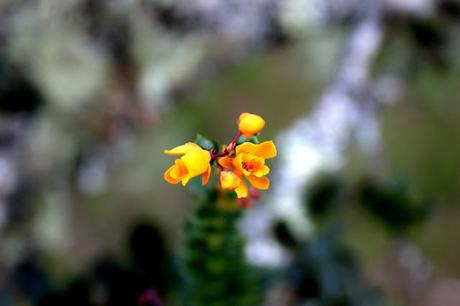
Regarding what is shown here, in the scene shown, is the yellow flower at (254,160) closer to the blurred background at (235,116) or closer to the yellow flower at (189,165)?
the yellow flower at (189,165)

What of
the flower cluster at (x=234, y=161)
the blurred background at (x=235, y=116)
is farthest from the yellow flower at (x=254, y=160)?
the blurred background at (x=235, y=116)

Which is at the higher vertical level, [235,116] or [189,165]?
[235,116]

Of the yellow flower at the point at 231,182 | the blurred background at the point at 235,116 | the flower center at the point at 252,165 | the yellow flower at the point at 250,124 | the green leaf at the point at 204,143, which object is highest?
the blurred background at the point at 235,116

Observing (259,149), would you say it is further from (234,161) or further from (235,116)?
(235,116)

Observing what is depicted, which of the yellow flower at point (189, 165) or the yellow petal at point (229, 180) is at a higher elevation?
the yellow flower at point (189, 165)

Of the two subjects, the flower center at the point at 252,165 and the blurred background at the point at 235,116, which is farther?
the blurred background at the point at 235,116

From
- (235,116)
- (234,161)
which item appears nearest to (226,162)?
(234,161)
